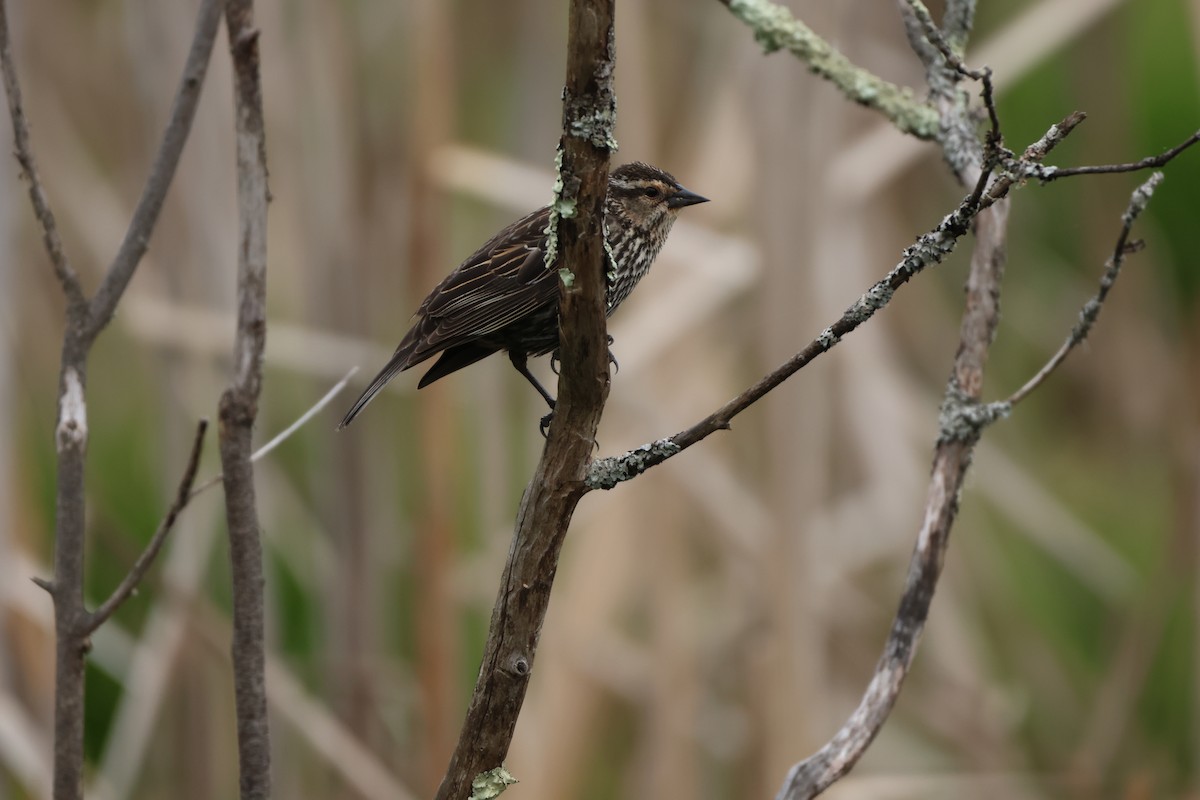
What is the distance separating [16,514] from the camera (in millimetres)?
3062

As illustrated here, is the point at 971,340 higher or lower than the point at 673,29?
lower

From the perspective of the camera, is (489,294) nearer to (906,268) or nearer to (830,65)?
(830,65)

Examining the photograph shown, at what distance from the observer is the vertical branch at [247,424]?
1271 millimetres

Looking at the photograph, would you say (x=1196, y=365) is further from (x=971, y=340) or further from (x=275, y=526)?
(x=275, y=526)

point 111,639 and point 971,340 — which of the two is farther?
point 111,639

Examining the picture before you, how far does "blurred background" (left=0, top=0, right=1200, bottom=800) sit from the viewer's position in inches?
116

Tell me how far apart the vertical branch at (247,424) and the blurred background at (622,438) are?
1.56m

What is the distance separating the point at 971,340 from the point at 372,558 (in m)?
1.76

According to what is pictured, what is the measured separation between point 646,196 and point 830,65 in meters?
0.88

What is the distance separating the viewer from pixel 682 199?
105 inches

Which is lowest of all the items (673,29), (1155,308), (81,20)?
(1155,308)

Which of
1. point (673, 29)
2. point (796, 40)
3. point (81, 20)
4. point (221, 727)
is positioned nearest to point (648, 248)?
point (796, 40)

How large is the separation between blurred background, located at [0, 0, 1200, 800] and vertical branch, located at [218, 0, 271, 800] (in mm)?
1564

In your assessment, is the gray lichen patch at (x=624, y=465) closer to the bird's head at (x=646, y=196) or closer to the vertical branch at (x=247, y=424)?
the vertical branch at (x=247, y=424)
